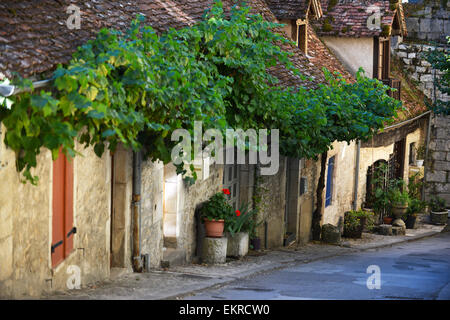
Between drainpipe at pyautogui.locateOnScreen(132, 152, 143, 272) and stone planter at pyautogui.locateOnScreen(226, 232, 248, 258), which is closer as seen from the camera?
drainpipe at pyautogui.locateOnScreen(132, 152, 143, 272)

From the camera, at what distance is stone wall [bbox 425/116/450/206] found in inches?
861

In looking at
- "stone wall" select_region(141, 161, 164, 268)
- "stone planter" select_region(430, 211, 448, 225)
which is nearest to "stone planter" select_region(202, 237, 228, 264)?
"stone wall" select_region(141, 161, 164, 268)

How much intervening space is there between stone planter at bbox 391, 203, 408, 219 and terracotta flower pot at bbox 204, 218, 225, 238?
9.48 meters

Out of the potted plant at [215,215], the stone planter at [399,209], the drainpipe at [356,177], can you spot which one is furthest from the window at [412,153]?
the potted plant at [215,215]

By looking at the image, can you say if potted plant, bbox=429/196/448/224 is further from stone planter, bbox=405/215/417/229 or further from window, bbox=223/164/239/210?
window, bbox=223/164/239/210

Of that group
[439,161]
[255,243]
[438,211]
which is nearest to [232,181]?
[255,243]

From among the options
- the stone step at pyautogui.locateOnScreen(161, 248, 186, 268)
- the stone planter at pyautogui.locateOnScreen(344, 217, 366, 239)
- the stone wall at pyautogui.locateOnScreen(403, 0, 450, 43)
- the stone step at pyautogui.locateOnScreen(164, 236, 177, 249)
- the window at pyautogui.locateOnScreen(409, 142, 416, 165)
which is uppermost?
the stone wall at pyautogui.locateOnScreen(403, 0, 450, 43)

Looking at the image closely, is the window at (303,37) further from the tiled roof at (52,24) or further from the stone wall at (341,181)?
the tiled roof at (52,24)

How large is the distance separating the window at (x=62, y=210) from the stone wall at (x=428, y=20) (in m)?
17.0

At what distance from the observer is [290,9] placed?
14875 mm

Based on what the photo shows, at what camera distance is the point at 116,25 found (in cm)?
851

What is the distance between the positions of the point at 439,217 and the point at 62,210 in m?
15.7

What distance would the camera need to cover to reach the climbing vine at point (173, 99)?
6.09 m

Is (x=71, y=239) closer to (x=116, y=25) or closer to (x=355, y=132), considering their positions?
(x=116, y=25)
